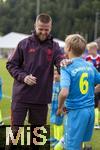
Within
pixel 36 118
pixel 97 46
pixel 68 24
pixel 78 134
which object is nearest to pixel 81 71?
pixel 78 134

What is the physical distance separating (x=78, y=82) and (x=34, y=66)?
907 mm

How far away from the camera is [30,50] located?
19.9 ft

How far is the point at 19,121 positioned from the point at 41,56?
3.04ft

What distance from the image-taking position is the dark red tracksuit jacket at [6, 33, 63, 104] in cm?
606

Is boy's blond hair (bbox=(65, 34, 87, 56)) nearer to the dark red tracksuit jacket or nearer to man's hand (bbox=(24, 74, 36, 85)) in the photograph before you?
man's hand (bbox=(24, 74, 36, 85))

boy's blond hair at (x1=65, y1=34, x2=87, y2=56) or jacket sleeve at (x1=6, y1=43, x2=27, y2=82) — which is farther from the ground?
boy's blond hair at (x1=65, y1=34, x2=87, y2=56)

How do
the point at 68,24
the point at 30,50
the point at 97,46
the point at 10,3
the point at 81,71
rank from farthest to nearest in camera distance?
1. the point at 10,3
2. the point at 68,24
3. the point at 97,46
4. the point at 30,50
5. the point at 81,71

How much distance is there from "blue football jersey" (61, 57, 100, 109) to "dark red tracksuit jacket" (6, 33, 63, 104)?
31.5 inches

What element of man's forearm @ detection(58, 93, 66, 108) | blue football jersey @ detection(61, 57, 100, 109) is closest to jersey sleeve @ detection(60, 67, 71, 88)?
blue football jersey @ detection(61, 57, 100, 109)

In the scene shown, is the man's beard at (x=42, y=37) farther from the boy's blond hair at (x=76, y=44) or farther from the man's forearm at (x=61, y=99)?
the man's forearm at (x=61, y=99)

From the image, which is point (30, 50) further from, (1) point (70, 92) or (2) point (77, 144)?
(2) point (77, 144)

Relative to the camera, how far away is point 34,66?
19.9 feet

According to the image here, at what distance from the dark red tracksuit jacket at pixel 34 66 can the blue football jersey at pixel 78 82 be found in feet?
2.62

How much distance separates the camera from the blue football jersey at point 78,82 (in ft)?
17.4
